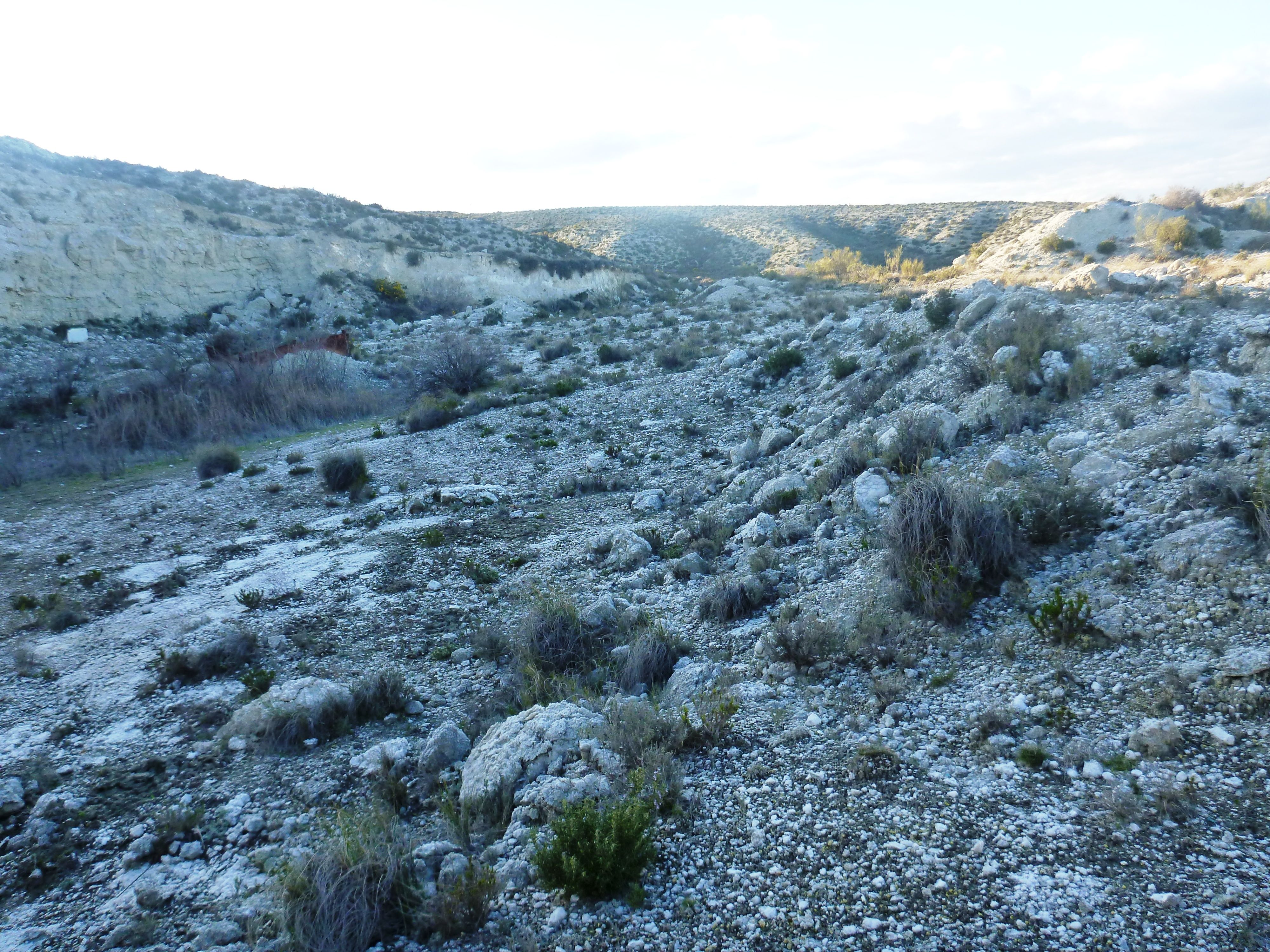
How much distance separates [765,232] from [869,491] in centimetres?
5814

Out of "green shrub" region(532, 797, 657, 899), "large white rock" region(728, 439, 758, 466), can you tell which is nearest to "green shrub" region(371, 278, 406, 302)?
"large white rock" region(728, 439, 758, 466)

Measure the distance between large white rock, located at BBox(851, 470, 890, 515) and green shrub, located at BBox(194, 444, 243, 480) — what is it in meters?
11.3

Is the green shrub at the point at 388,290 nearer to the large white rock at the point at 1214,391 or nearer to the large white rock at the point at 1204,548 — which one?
the large white rock at the point at 1214,391

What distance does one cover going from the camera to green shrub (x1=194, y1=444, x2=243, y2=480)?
1291 centimetres

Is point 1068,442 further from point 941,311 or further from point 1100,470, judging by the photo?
point 941,311

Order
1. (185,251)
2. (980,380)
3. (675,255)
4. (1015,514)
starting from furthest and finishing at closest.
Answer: (675,255) < (185,251) < (980,380) < (1015,514)

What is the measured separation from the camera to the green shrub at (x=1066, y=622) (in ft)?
14.9

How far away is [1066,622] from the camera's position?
4.58 m

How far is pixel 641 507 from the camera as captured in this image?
9828 mm

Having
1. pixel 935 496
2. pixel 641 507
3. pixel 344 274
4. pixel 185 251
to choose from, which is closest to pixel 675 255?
pixel 344 274

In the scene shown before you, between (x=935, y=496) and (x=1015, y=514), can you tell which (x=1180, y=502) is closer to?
(x=1015, y=514)

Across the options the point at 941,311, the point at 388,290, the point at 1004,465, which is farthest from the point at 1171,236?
the point at 388,290

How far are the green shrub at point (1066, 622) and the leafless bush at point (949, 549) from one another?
1.81ft

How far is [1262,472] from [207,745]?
7769 mm
